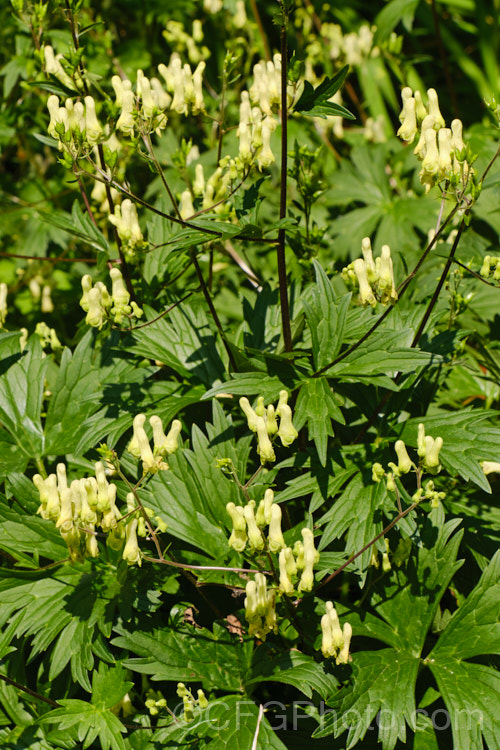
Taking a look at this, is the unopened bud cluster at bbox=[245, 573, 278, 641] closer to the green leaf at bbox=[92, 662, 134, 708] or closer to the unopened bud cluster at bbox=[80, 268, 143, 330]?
the green leaf at bbox=[92, 662, 134, 708]

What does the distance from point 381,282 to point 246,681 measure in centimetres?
116

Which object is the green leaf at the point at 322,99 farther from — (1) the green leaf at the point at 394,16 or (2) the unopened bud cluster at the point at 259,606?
(1) the green leaf at the point at 394,16

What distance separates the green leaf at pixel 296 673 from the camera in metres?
1.80

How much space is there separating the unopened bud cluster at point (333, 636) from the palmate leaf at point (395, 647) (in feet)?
0.53

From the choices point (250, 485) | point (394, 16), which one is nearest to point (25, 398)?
point (250, 485)

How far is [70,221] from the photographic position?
2.46 meters

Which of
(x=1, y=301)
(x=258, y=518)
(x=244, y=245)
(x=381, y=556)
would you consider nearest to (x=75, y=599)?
(x=258, y=518)

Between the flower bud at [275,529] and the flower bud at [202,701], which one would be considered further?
the flower bud at [202,701]

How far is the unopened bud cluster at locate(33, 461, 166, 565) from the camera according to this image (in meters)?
1.70

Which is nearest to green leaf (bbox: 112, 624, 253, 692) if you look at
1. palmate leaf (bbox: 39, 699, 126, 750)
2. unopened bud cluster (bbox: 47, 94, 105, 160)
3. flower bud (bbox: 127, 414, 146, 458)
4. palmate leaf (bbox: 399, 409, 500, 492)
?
palmate leaf (bbox: 39, 699, 126, 750)

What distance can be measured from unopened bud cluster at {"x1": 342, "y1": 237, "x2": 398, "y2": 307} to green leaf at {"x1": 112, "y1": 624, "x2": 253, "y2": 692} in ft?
3.41

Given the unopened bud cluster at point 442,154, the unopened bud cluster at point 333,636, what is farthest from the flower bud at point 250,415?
the unopened bud cluster at point 442,154

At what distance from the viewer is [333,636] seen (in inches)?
68.1

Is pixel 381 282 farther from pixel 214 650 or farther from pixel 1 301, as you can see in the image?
pixel 1 301
